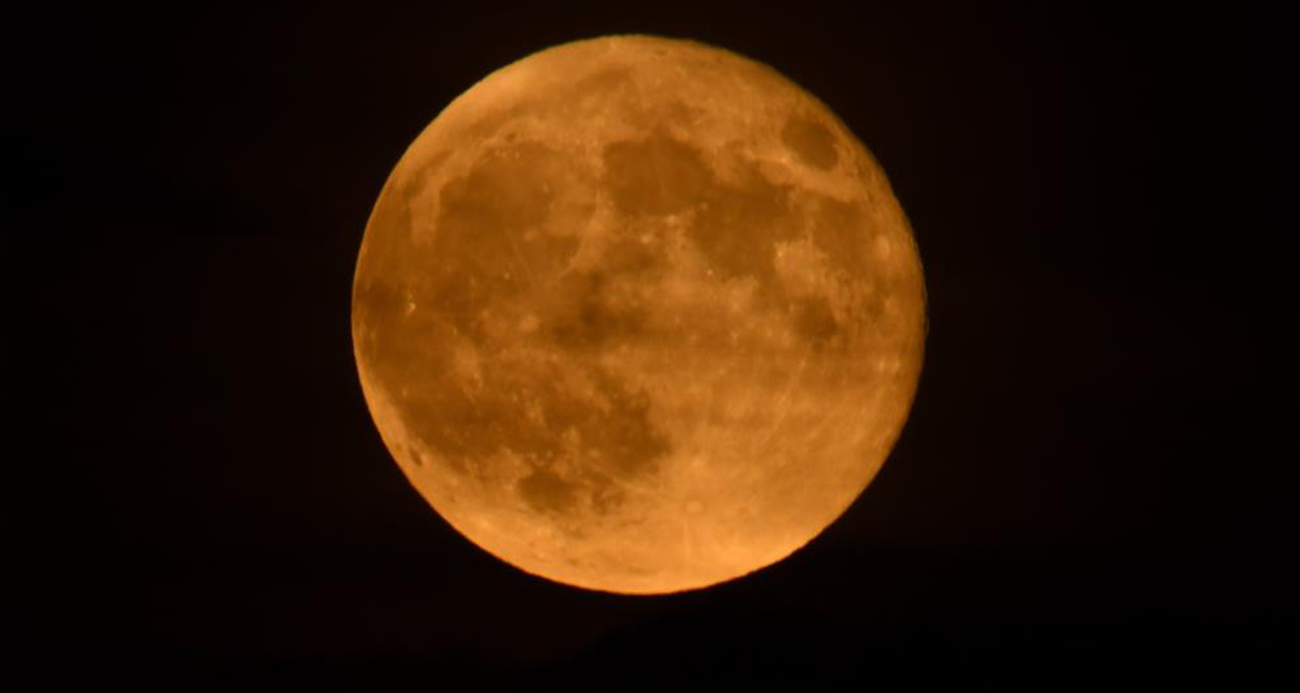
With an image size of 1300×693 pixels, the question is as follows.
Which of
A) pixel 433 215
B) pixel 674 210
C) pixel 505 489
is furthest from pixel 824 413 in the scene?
pixel 433 215

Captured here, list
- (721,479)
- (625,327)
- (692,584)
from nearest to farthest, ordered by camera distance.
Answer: (625,327)
(721,479)
(692,584)

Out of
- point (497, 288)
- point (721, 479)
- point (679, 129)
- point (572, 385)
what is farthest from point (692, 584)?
point (679, 129)

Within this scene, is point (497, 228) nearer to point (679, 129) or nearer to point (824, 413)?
point (679, 129)

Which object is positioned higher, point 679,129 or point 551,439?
point 679,129

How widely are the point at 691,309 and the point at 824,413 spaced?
0.31m

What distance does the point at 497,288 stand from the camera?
1717 mm

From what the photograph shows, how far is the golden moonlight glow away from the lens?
66.4 inches

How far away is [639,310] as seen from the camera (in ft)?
5.49

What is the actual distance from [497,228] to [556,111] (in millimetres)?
226

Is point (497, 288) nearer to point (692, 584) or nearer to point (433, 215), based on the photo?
point (433, 215)

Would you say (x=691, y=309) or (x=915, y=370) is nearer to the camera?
(x=691, y=309)

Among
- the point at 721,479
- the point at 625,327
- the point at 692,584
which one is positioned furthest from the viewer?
the point at 692,584

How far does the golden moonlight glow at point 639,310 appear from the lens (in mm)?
1687

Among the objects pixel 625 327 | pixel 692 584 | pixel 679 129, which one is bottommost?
pixel 692 584
